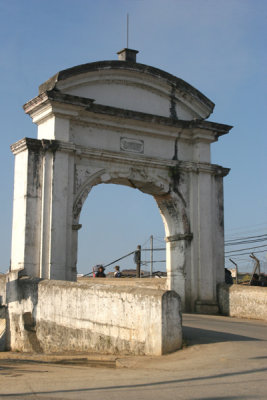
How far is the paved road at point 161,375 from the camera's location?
561cm

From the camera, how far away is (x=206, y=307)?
47.7ft

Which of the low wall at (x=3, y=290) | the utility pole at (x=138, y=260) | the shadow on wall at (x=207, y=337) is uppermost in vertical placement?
the utility pole at (x=138, y=260)

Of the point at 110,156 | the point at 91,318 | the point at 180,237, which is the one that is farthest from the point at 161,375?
the point at 180,237

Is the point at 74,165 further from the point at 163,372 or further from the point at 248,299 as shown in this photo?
the point at 163,372

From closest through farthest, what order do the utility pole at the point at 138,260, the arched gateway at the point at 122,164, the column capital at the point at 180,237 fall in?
the arched gateway at the point at 122,164, the column capital at the point at 180,237, the utility pole at the point at 138,260

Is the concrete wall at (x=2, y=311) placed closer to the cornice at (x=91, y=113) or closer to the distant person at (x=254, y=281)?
the cornice at (x=91, y=113)

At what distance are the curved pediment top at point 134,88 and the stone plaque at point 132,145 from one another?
0.80 metres

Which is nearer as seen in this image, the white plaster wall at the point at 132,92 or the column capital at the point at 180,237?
the white plaster wall at the point at 132,92

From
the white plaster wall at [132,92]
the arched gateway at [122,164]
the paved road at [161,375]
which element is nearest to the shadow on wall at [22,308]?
the arched gateway at [122,164]

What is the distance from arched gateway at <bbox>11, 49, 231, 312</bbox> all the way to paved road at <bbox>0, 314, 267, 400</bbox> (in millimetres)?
4121

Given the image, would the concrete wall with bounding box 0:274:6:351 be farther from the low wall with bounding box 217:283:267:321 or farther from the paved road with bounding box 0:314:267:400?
the low wall with bounding box 217:283:267:321

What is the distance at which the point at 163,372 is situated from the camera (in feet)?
22.3

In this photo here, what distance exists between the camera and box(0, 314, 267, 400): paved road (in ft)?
18.4

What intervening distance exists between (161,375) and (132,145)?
857cm
